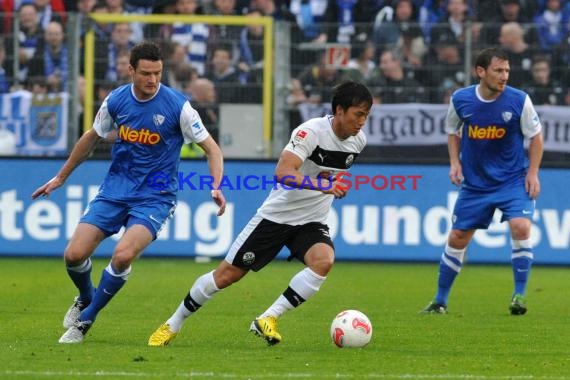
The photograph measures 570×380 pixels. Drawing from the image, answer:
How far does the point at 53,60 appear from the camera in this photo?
17.8 m

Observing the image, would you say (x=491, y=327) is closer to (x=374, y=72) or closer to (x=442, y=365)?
(x=442, y=365)

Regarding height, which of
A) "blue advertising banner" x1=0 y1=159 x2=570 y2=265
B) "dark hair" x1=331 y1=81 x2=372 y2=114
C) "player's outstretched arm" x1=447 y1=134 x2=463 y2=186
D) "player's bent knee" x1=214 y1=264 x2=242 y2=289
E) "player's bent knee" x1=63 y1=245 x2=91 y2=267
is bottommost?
"blue advertising banner" x1=0 y1=159 x2=570 y2=265

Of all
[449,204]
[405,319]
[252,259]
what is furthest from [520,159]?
[449,204]

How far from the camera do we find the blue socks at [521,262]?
1201 cm

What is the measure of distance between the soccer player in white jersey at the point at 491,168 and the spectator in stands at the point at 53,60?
7295 millimetres

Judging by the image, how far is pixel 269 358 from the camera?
861 centimetres

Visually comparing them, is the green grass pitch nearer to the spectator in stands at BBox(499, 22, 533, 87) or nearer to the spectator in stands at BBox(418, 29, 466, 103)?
the spectator in stands at BBox(418, 29, 466, 103)

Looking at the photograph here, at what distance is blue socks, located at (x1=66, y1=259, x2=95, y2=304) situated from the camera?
974cm

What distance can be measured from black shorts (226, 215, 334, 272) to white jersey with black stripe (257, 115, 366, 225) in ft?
0.19

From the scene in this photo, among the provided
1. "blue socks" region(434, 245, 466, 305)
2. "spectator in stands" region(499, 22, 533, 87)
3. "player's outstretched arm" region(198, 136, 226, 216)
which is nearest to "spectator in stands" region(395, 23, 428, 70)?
"spectator in stands" region(499, 22, 533, 87)

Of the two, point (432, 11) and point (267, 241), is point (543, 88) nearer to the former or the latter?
point (432, 11)

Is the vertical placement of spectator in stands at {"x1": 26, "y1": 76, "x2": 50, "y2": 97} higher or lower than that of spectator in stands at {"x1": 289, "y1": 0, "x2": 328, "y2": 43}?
lower

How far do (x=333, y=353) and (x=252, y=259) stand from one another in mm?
954

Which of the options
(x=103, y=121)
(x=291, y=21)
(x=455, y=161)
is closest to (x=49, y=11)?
(x=291, y=21)
